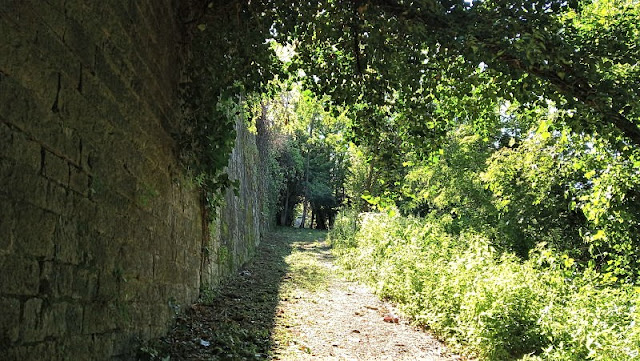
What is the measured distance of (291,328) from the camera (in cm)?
577

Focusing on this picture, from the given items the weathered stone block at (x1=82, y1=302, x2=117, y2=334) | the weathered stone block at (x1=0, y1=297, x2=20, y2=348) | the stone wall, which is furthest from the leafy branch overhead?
the weathered stone block at (x1=0, y1=297, x2=20, y2=348)

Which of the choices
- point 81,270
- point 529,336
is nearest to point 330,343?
point 529,336

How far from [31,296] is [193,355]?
2386 millimetres

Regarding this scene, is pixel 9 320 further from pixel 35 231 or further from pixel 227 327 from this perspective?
pixel 227 327

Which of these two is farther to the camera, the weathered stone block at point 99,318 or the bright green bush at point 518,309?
the bright green bush at point 518,309

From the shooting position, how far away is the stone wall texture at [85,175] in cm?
199

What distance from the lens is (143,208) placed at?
3.75 metres

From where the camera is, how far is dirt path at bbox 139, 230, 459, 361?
14.9 ft

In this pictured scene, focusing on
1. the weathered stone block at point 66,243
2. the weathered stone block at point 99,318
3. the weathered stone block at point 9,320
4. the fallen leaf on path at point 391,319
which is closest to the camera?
the weathered stone block at point 9,320

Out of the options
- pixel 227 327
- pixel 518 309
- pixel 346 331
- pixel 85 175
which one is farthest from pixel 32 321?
pixel 518 309

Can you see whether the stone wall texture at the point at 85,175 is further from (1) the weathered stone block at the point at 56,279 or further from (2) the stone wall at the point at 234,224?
(2) the stone wall at the point at 234,224

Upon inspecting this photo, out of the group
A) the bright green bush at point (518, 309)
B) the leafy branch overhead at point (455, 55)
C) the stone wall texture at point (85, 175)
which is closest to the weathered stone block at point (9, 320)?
the stone wall texture at point (85, 175)

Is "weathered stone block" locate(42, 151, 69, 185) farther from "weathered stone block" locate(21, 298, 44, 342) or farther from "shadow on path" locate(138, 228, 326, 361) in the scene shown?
"shadow on path" locate(138, 228, 326, 361)

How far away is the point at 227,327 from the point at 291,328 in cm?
88
